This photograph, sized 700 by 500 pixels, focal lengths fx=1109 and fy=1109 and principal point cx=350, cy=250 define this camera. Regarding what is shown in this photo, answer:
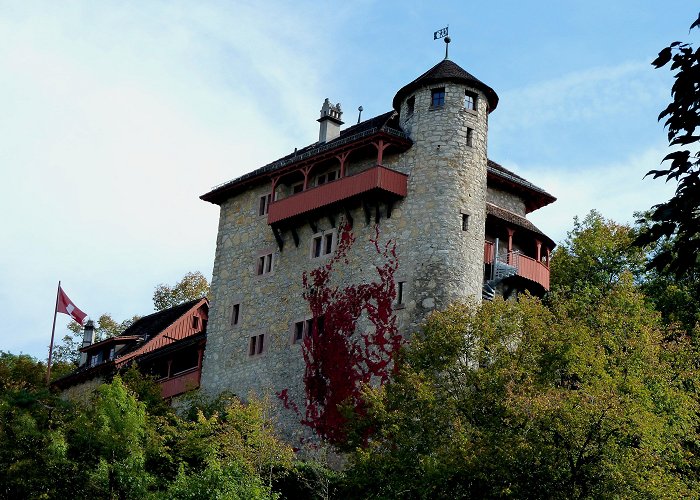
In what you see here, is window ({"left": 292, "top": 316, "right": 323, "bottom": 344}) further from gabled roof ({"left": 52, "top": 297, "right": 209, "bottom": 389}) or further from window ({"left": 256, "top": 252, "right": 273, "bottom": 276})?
gabled roof ({"left": 52, "top": 297, "right": 209, "bottom": 389})

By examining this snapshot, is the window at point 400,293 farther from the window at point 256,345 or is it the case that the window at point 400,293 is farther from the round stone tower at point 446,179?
the window at point 256,345

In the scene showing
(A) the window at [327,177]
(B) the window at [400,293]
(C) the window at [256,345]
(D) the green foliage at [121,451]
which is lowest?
(D) the green foliage at [121,451]

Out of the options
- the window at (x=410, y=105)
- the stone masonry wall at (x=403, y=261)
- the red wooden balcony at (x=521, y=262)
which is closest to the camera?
the stone masonry wall at (x=403, y=261)

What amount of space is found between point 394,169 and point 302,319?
704 cm

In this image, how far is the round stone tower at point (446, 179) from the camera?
41031mm

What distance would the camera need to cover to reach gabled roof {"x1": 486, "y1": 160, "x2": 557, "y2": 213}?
46.0 m

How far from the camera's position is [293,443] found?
42.1 metres

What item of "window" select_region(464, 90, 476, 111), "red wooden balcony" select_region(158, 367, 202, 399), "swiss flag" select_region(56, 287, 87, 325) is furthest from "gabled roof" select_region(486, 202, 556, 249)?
"swiss flag" select_region(56, 287, 87, 325)

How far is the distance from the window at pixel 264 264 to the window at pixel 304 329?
3.62 m

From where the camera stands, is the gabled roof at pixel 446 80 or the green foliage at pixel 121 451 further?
the gabled roof at pixel 446 80

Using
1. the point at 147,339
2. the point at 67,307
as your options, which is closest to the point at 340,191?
the point at 147,339

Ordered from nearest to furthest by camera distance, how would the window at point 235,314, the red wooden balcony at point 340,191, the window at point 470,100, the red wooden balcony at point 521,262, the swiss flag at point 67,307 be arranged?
the red wooden balcony at point 340,191 → the window at point 470,100 → the red wooden balcony at point 521,262 → the window at point 235,314 → the swiss flag at point 67,307

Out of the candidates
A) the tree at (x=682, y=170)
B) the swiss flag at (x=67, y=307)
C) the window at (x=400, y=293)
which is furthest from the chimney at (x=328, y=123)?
the tree at (x=682, y=170)

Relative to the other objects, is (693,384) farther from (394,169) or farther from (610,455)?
(394,169)
